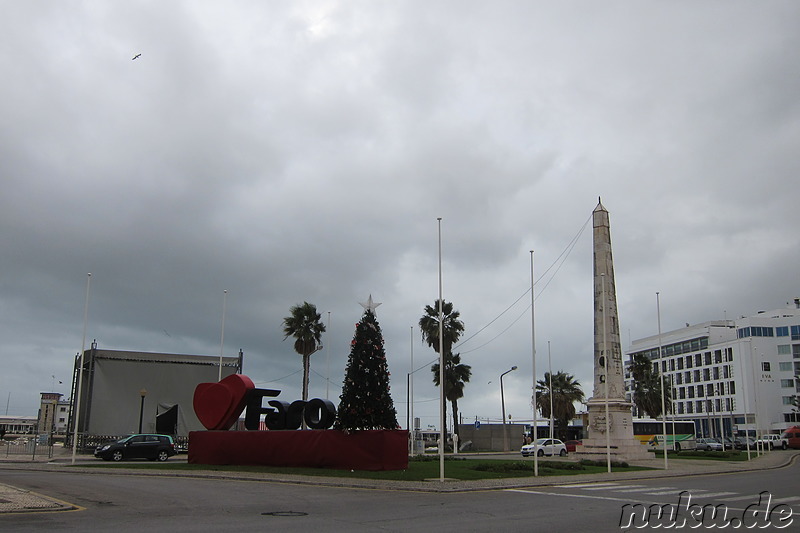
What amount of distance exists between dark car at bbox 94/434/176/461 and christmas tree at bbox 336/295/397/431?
17564 millimetres

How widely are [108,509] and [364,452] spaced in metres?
12.5

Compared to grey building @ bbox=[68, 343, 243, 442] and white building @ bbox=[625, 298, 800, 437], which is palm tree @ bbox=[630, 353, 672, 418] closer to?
white building @ bbox=[625, 298, 800, 437]

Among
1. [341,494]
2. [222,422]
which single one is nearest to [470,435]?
[222,422]

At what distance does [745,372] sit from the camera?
10325cm

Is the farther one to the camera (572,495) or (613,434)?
(613,434)

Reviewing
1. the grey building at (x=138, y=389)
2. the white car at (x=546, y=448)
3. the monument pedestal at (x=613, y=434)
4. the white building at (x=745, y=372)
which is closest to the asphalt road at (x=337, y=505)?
the monument pedestal at (x=613, y=434)

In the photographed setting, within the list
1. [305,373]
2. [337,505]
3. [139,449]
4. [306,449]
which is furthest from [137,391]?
[337,505]

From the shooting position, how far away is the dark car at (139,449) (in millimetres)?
38531

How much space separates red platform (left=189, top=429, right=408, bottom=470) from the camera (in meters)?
26.4

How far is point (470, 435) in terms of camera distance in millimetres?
70562

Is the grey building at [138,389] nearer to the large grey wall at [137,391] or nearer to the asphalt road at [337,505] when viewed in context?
the large grey wall at [137,391]

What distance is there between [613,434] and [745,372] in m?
69.9

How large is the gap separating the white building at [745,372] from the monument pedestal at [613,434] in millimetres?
55733

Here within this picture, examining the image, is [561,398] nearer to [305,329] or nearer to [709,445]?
[709,445]
